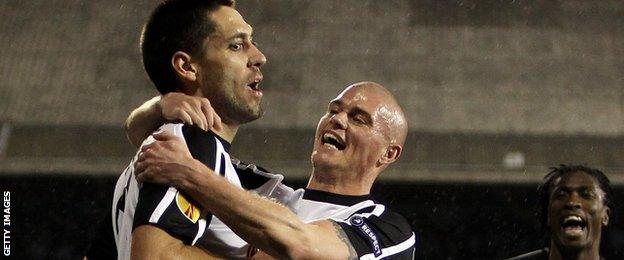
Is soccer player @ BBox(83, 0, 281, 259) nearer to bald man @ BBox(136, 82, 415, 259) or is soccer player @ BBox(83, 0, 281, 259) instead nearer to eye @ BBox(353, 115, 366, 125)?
bald man @ BBox(136, 82, 415, 259)

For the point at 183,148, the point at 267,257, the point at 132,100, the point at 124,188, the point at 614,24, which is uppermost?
the point at 183,148

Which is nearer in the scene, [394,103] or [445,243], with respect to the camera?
[394,103]

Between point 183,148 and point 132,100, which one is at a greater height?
point 183,148

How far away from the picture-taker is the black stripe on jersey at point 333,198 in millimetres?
3043

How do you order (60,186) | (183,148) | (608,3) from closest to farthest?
(183,148) → (60,186) → (608,3)

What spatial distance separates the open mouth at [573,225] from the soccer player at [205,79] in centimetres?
237

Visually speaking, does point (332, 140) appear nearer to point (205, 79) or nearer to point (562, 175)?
point (205, 79)

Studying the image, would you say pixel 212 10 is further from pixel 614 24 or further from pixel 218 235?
pixel 614 24

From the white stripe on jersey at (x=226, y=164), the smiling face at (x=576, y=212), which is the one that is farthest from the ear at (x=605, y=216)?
the white stripe on jersey at (x=226, y=164)

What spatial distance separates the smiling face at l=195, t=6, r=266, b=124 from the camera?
7.88 ft

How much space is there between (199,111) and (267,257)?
0.40m

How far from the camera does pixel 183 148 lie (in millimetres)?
2195

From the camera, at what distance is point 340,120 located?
3.18 m

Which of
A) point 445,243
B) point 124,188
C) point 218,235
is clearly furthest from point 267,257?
point 445,243
